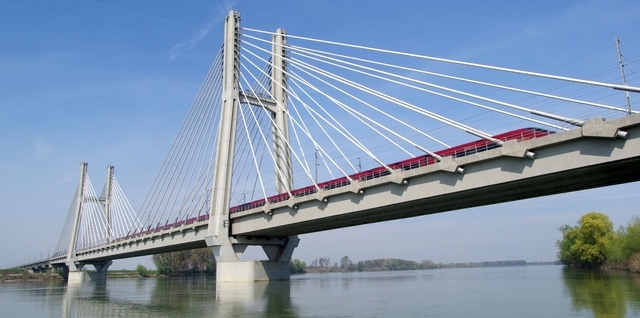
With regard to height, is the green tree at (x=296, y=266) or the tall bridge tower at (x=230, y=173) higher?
the tall bridge tower at (x=230, y=173)

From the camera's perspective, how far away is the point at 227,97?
47.1 metres

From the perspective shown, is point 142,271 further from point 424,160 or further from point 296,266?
point 424,160

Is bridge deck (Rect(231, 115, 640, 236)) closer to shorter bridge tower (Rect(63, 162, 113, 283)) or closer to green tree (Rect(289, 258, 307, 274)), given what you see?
shorter bridge tower (Rect(63, 162, 113, 283))

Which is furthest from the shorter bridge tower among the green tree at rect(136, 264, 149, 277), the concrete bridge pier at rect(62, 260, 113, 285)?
the green tree at rect(136, 264, 149, 277)

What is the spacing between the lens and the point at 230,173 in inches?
1806

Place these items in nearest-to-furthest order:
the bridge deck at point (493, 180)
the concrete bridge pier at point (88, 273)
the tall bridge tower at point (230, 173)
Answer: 1. the bridge deck at point (493, 180)
2. the tall bridge tower at point (230, 173)
3. the concrete bridge pier at point (88, 273)

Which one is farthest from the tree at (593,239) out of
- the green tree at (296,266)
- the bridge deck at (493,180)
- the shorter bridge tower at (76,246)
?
the green tree at (296,266)

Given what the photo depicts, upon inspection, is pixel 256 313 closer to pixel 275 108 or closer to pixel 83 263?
pixel 275 108

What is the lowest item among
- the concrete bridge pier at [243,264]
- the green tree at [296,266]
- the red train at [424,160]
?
the green tree at [296,266]

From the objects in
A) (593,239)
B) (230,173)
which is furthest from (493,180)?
(593,239)

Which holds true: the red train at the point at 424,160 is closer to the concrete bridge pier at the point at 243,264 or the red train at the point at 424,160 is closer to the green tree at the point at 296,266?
the concrete bridge pier at the point at 243,264

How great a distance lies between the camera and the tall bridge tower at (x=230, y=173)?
45219 millimetres

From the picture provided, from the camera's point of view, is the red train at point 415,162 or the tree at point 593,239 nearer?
the red train at point 415,162

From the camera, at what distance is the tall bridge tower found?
148 ft
